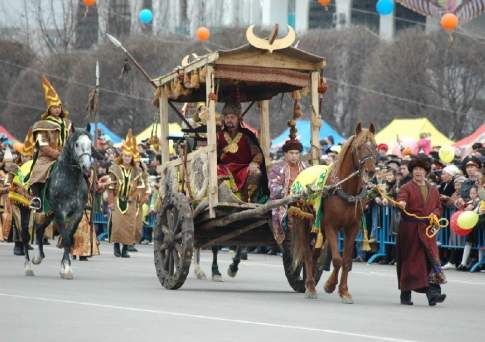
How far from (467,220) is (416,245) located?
576 cm

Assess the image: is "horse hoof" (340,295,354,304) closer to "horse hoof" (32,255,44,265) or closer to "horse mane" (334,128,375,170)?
"horse mane" (334,128,375,170)

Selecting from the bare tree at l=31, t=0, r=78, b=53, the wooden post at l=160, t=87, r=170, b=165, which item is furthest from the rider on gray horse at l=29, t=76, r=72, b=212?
the bare tree at l=31, t=0, r=78, b=53

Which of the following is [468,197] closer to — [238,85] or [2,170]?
[238,85]

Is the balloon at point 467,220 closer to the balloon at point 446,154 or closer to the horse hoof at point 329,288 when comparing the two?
the balloon at point 446,154

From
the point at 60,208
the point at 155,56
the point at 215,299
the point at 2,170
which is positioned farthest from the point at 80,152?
the point at 155,56

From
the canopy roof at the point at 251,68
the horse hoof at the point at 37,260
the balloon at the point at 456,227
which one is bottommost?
the horse hoof at the point at 37,260

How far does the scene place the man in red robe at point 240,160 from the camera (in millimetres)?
18344

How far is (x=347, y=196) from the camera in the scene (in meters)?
16.2

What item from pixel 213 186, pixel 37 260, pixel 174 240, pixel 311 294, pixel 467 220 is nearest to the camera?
pixel 311 294

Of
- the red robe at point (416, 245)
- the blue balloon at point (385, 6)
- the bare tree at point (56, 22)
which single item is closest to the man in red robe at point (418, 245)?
the red robe at point (416, 245)

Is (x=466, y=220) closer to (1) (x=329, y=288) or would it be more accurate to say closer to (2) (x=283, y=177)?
(2) (x=283, y=177)

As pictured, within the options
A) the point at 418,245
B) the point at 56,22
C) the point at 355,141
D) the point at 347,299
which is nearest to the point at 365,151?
the point at 355,141

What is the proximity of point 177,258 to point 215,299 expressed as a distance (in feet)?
5.18

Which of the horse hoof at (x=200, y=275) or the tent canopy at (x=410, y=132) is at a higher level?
the tent canopy at (x=410, y=132)
